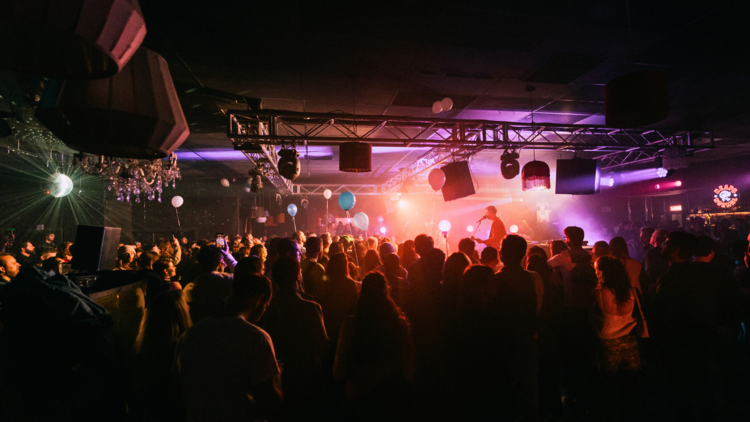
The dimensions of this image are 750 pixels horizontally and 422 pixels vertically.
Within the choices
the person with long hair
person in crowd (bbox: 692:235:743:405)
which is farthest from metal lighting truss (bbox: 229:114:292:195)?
person in crowd (bbox: 692:235:743:405)

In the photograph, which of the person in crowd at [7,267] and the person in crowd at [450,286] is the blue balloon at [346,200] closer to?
the person in crowd at [450,286]

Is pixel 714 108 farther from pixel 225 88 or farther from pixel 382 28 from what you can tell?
pixel 225 88

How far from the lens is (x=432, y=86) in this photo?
4.84m

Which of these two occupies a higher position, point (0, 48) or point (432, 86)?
point (432, 86)

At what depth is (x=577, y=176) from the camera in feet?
21.4

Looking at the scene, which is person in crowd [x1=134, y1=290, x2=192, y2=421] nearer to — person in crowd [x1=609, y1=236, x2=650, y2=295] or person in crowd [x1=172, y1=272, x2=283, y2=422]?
person in crowd [x1=172, y1=272, x2=283, y2=422]

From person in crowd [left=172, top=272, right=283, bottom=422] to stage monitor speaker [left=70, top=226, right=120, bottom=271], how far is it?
2.97m

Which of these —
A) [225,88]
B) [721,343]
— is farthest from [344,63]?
[721,343]

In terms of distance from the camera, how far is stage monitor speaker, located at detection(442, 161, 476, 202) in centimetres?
643

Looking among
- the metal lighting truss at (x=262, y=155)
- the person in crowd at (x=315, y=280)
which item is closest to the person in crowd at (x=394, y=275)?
the person in crowd at (x=315, y=280)

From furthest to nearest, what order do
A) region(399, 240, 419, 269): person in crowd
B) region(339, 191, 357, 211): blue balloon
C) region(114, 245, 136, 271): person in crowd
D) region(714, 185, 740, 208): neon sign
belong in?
region(714, 185, 740, 208): neon sign, region(339, 191, 357, 211): blue balloon, region(114, 245, 136, 271): person in crowd, region(399, 240, 419, 269): person in crowd

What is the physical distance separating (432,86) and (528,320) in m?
3.66

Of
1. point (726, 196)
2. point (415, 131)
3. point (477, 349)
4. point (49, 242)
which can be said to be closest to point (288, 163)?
point (415, 131)

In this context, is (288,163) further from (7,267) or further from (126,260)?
(7,267)
